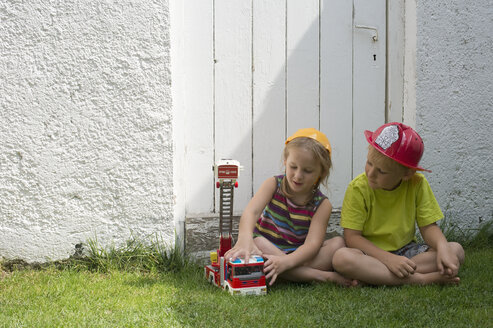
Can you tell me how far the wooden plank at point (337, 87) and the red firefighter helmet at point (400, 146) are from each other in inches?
29.5

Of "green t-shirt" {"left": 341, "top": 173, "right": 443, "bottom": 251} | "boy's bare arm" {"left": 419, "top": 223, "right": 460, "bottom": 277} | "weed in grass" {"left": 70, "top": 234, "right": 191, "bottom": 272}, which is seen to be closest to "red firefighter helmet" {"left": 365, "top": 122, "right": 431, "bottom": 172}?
"green t-shirt" {"left": 341, "top": 173, "right": 443, "bottom": 251}

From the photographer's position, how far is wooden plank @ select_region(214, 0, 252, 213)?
2.75 m

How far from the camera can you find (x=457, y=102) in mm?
3057

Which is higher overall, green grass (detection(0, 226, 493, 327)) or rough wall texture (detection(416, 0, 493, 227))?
rough wall texture (detection(416, 0, 493, 227))

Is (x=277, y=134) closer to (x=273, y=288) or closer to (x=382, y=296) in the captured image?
(x=273, y=288)

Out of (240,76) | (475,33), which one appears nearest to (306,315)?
(240,76)

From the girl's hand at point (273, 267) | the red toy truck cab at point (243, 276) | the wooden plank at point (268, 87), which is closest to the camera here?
the red toy truck cab at point (243, 276)

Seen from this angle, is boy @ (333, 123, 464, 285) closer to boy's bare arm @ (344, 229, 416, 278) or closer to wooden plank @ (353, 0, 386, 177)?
boy's bare arm @ (344, 229, 416, 278)

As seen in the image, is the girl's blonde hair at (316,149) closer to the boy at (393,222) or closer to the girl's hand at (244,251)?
the boy at (393,222)

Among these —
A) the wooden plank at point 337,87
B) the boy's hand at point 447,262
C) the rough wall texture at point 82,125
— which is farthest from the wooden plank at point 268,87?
the boy's hand at point 447,262

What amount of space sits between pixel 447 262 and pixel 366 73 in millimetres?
1377

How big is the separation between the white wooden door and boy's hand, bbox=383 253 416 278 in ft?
2.70

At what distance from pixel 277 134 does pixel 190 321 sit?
1453 millimetres

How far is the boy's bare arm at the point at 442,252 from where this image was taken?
217 cm
